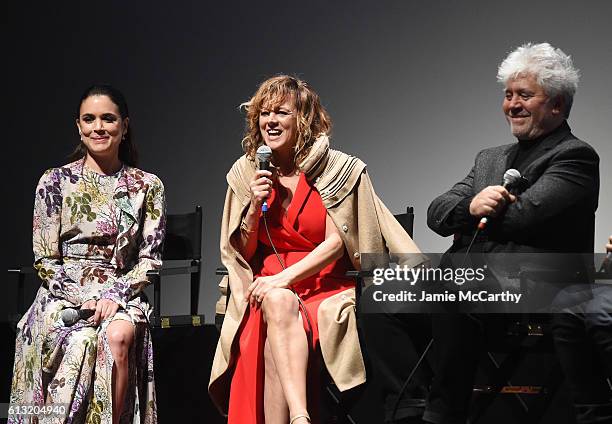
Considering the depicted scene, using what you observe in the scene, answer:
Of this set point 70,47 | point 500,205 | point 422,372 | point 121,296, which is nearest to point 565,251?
point 500,205

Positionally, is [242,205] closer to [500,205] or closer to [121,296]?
[121,296]

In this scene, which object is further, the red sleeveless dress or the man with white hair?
the red sleeveless dress

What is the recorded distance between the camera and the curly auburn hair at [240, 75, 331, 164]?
13.9ft

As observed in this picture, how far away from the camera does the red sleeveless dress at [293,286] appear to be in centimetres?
397

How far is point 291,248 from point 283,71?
1.33 meters

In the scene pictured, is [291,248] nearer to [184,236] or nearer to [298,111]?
[298,111]

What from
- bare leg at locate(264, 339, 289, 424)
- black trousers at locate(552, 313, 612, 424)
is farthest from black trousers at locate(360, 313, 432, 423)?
black trousers at locate(552, 313, 612, 424)

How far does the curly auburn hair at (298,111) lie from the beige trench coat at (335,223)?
47 millimetres

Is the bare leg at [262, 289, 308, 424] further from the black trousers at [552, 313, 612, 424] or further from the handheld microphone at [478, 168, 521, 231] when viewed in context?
the black trousers at [552, 313, 612, 424]

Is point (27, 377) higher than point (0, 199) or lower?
lower

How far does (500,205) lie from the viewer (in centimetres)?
363

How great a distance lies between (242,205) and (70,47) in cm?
181

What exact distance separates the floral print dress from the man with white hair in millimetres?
1274

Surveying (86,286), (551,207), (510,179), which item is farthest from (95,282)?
(551,207)
